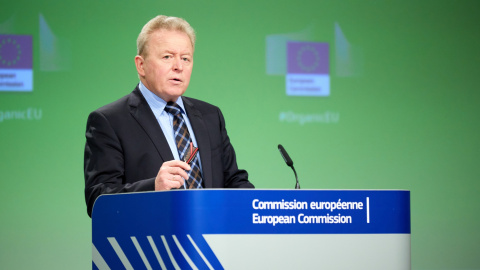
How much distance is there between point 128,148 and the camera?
8.03 feet

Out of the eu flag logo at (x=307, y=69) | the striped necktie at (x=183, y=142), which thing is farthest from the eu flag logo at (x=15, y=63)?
the striped necktie at (x=183, y=142)

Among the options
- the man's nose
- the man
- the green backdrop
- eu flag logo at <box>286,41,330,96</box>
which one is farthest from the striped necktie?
eu flag logo at <box>286,41,330,96</box>

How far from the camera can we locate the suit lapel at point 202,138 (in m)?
2.55

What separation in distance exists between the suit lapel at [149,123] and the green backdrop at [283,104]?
2.39 m

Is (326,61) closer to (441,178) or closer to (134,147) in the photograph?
(441,178)

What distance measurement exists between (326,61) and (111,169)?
130 inches

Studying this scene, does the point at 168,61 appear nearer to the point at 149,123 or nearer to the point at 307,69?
the point at 149,123

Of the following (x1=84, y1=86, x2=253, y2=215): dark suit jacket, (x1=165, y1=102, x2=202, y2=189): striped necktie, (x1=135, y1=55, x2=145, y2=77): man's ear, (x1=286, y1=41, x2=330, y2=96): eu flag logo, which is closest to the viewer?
(x1=84, y1=86, x2=253, y2=215): dark suit jacket

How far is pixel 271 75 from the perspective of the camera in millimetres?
5227

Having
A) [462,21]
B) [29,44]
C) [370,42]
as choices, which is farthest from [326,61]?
[29,44]

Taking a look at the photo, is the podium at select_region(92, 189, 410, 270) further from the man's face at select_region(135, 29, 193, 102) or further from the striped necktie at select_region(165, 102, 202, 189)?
the man's face at select_region(135, 29, 193, 102)

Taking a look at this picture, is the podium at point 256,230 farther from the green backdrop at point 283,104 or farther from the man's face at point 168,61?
the green backdrop at point 283,104

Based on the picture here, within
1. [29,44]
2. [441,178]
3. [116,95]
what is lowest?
[441,178]

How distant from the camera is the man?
95.3 inches
